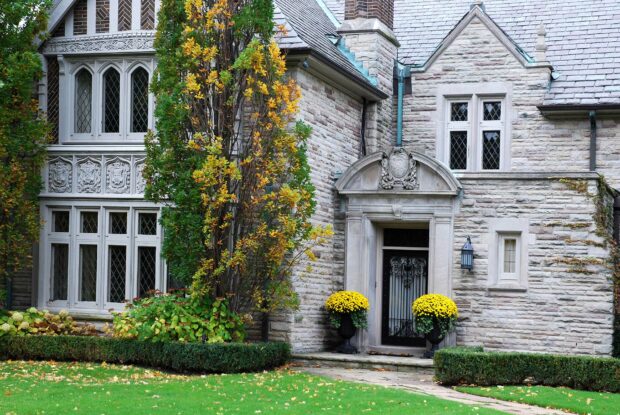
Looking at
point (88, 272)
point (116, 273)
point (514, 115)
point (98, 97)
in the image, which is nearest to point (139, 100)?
point (98, 97)

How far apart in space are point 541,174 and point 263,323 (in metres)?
5.95

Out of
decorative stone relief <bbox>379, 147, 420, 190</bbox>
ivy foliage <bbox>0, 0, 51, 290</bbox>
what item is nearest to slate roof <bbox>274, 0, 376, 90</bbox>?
decorative stone relief <bbox>379, 147, 420, 190</bbox>

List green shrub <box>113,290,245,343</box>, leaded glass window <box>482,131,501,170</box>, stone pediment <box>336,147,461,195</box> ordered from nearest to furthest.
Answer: green shrub <box>113,290,245,343</box>, stone pediment <box>336,147,461,195</box>, leaded glass window <box>482,131,501,170</box>

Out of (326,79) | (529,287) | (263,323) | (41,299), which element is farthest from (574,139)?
(41,299)

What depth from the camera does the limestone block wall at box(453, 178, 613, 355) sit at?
19609 millimetres

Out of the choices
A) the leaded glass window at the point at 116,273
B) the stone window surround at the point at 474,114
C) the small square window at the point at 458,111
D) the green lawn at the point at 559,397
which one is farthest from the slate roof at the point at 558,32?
the leaded glass window at the point at 116,273

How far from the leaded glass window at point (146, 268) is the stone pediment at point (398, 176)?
12.8 ft

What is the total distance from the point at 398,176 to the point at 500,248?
241 cm

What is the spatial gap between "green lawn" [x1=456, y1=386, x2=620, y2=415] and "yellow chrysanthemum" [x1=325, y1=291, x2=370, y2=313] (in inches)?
158

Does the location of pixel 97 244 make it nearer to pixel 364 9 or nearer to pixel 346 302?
pixel 346 302

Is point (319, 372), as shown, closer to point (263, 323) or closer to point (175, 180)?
point (263, 323)

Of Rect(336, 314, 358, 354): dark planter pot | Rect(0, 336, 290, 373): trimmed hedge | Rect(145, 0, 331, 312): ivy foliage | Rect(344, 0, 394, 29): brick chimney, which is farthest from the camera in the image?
Rect(344, 0, 394, 29): brick chimney

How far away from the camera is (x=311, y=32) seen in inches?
838

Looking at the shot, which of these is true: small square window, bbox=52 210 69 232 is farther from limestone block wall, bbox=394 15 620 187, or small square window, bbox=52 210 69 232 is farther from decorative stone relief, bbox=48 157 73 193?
limestone block wall, bbox=394 15 620 187
